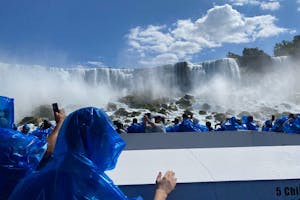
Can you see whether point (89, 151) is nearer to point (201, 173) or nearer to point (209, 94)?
point (201, 173)

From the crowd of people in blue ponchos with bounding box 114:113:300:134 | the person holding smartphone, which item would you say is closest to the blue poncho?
the person holding smartphone

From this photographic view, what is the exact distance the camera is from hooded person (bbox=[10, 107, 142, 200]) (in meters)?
1.27

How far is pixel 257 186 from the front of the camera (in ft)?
6.08

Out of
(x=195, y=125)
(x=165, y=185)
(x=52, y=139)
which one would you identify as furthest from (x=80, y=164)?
(x=195, y=125)

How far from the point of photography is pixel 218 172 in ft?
6.40

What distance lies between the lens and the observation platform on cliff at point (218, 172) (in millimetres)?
1822

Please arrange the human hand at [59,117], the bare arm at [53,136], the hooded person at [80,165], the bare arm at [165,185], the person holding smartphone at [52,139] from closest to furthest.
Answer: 1. the hooded person at [80,165]
2. the bare arm at [165,185]
3. the person holding smartphone at [52,139]
4. the bare arm at [53,136]
5. the human hand at [59,117]

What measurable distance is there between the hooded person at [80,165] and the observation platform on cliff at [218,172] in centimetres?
51

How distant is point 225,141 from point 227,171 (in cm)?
544

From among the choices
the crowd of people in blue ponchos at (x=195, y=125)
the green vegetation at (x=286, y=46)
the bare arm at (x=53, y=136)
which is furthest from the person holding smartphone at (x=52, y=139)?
the green vegetation at (x=286, y=46)

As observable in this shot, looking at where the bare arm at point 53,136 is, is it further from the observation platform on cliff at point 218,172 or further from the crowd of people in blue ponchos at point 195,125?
the crowd of people in blue ponchos at point 195,125

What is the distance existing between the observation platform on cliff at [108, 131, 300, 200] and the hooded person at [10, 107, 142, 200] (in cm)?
51

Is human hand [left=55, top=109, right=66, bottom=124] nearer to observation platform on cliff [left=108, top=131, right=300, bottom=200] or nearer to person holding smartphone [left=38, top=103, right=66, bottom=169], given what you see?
person holding smartphone [left=38, top=103, right=66, bottom=169]

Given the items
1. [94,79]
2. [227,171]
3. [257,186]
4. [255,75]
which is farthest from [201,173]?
[255,75]
